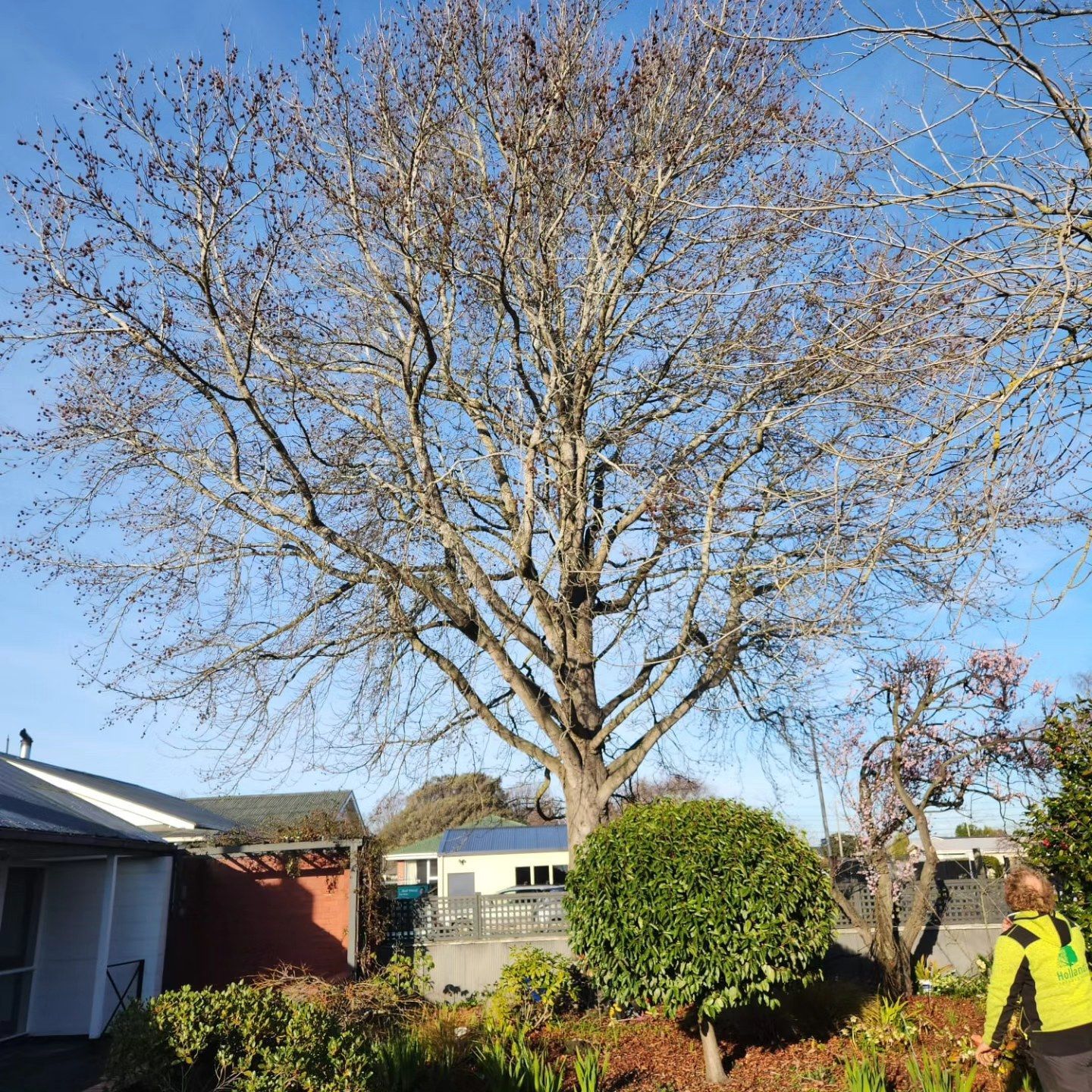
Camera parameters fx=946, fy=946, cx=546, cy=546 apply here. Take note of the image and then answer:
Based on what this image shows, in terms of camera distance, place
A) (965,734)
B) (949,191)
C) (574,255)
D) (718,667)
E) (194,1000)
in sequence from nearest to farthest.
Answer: (949,191)
(194,1000)
(718,667)
(574,255)
(965,734)

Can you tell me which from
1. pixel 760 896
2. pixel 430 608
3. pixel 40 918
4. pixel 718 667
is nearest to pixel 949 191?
pixel 760 896

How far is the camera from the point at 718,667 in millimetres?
11094

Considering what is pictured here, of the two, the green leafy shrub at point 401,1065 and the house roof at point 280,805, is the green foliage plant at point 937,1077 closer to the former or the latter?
the green leafy shrub at point 401,1065

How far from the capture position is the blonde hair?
4.73 m

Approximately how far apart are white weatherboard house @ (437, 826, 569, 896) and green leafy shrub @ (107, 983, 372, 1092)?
999 inches

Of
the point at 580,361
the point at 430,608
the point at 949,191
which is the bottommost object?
the point at 949,191

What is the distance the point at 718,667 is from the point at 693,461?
244cm

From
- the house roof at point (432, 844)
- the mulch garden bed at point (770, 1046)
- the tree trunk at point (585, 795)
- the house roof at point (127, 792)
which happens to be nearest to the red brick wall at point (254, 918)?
the house roof at point (127, 792)

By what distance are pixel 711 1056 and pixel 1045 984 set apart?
410cm

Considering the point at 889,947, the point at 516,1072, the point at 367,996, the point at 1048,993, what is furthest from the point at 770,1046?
the point at 1048,993

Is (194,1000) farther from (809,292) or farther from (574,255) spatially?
(574,255)

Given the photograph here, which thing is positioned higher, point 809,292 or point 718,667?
point 809,292

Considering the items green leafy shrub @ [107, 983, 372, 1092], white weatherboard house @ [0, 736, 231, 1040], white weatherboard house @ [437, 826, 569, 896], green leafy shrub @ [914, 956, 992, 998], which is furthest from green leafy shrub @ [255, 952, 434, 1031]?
white weatherboard house @ [437, 826, 569, 896]

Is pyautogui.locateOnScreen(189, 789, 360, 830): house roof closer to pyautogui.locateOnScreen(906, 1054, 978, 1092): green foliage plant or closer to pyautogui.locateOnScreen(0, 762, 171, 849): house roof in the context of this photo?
pyautogui.locateOnScreen(0, 762, 171, 849): house roof
